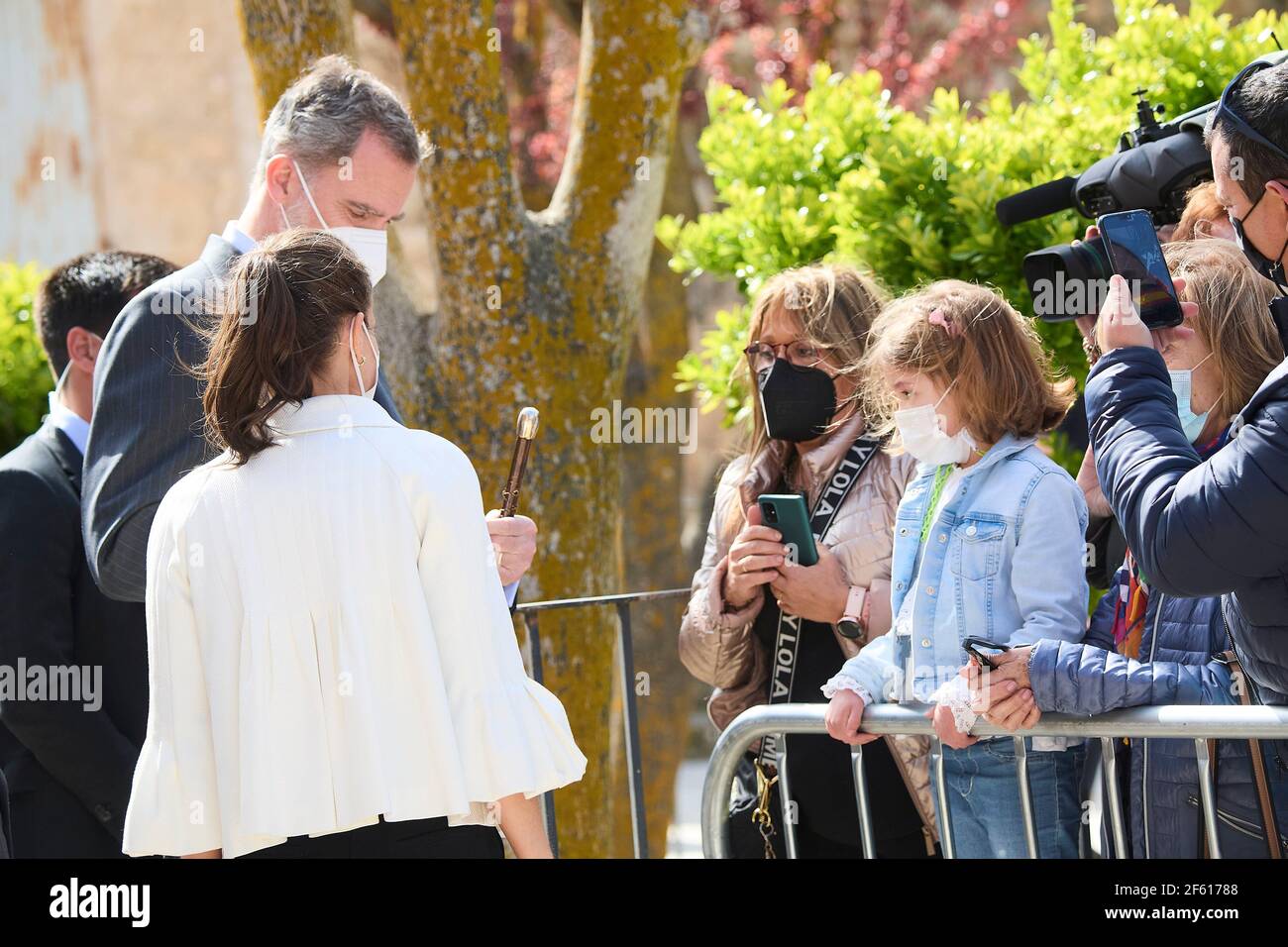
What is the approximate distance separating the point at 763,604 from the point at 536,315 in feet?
5.69

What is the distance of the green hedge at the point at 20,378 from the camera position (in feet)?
23.6

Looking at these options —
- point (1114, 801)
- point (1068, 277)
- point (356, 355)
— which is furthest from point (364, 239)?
point (1114, 801)

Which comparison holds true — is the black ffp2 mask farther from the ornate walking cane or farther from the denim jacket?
the ornate walking cane

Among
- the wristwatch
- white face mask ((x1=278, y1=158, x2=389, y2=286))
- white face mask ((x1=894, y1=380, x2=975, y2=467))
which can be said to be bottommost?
the wristwatch

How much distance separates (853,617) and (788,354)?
700 mm

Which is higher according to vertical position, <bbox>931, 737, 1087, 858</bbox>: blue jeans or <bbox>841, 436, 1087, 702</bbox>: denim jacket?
<bbox>841, 436, 1087, 702</bbox>: denim jacket

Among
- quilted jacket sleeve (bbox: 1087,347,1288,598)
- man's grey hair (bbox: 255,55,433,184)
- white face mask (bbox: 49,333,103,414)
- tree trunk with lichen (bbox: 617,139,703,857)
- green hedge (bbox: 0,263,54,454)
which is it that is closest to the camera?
quilted jacket sleeve (bbox: 1087,347,1288,598)

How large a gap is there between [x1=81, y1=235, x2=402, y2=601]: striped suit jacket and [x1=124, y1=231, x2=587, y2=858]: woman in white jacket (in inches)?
19.8

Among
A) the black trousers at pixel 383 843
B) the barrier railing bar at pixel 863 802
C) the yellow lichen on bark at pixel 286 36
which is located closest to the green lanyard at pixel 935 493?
the barrier railing bar at pixel 863 802

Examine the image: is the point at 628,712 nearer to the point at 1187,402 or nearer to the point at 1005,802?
the point at 1005,802

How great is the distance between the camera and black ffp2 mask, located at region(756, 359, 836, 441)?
3.52 meters

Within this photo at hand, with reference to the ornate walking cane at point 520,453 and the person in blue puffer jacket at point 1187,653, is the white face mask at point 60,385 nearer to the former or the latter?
the ornate walking cane at point 520,453

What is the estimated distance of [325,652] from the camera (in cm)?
234

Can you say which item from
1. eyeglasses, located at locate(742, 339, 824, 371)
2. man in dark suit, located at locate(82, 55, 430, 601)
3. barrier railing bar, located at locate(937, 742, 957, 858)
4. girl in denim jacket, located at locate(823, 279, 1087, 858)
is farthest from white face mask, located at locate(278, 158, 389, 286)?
barrier railing bar, located at locate(937, 742, 957, 858)
